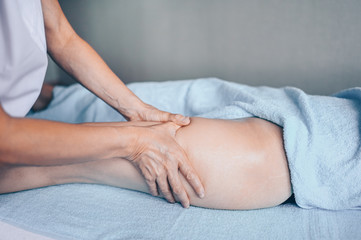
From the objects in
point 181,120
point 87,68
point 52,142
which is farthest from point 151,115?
point 52,142

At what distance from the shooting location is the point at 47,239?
680 millimetres

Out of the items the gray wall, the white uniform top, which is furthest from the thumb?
the gray wall

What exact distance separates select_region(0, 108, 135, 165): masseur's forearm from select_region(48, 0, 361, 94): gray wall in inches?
43.6

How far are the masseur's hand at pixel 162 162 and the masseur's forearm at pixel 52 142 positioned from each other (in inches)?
2.2

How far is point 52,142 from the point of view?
1.88 feet

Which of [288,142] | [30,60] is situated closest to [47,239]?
[30,60]

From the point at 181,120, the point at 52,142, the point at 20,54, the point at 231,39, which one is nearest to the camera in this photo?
the point at 52,142

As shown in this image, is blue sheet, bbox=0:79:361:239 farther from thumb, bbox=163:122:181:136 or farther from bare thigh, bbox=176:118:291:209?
thumb, bbox=163:122:181:136

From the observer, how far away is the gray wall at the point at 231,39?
4.59 feet

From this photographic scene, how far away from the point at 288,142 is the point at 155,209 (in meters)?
0.37

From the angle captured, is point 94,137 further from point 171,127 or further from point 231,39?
point 231,39

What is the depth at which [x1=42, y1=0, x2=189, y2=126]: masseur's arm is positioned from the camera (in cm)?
88

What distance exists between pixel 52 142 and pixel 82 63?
387 millimetres

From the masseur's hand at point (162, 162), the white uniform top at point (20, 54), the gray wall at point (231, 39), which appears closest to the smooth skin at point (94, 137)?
the masseur's hand at point (162, 162)
